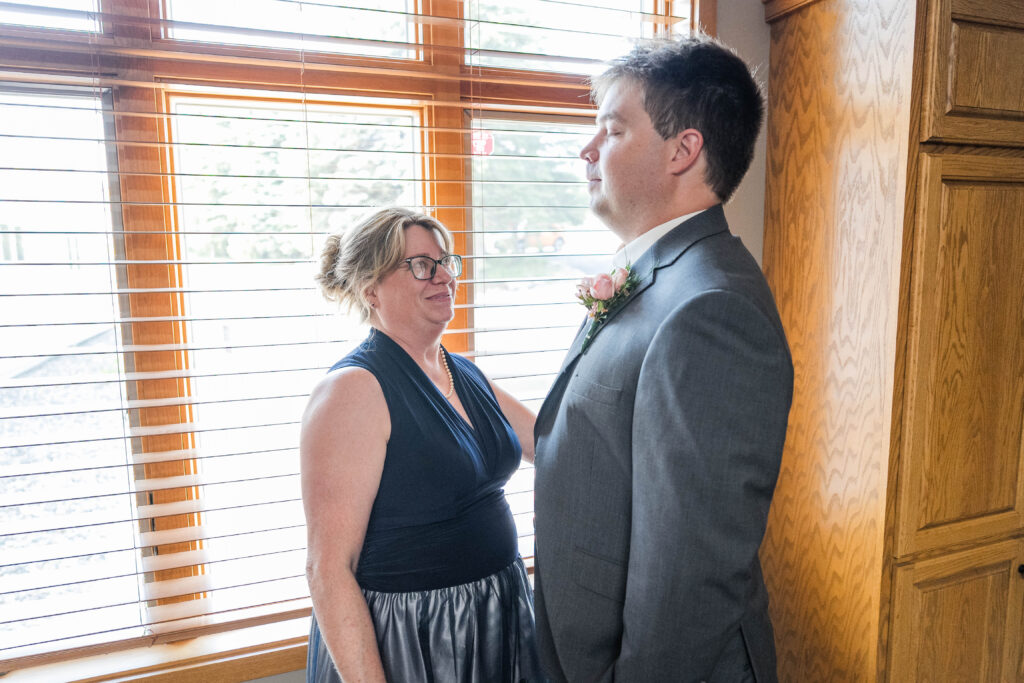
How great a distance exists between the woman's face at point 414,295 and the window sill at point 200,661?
2.68ft

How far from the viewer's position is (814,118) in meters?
1.75

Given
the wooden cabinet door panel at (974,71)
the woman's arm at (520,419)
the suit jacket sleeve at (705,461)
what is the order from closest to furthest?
1. the suit jacket sleeve at (705,461)
2. the wooden cabinet door panel at (974,71)
3. the woman's arm at (520,419)

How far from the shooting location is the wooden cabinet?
4.92 ft

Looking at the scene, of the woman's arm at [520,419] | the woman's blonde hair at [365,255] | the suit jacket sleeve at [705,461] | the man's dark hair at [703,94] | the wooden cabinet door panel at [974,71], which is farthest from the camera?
the woman's arm at [520,419]

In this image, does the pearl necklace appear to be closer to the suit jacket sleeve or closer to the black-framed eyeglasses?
the black-framed eyeglasses

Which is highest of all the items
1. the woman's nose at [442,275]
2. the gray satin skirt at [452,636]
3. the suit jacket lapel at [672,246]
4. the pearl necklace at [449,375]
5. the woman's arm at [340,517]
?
the suit jacket lapel at [672,246]

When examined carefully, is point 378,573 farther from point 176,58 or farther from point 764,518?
point 176,58

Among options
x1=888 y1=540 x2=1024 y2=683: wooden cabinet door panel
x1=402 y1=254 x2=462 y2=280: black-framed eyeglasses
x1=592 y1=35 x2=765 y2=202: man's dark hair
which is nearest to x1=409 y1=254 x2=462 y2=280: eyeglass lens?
x1=402 y1=254 x2=462 y2=280: black-framed eyeglasses

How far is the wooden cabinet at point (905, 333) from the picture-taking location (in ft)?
4.92

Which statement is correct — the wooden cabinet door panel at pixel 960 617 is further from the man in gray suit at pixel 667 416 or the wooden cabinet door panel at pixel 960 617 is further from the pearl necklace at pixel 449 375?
the pearl necklace at pixel 449 375

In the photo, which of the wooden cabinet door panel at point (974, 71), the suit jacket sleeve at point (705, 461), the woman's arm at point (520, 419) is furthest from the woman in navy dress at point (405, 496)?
the wooden cabinet door panel at point (974, 71)

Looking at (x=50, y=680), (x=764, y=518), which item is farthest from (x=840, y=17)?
(x=50, y=680)

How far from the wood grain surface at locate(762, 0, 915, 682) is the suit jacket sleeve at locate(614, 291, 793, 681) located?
789mm

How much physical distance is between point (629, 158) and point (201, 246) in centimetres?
100
